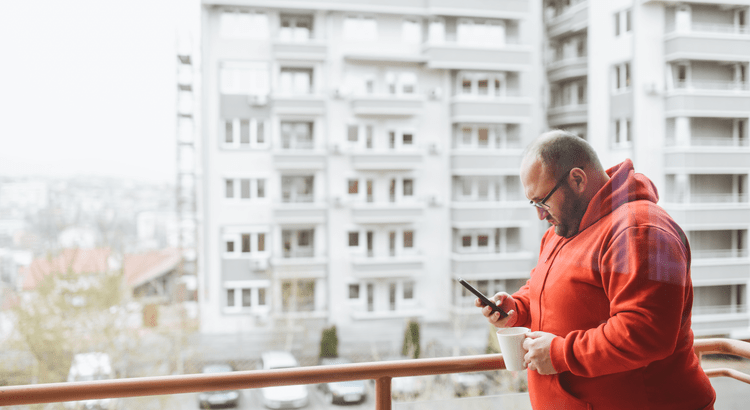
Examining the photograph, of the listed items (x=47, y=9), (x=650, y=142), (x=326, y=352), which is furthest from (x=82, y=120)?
(x=650, y=142)

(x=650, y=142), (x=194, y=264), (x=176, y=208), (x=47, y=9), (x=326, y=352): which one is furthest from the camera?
(x=326, y=352)

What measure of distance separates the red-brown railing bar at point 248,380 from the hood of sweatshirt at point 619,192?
0.41 meters

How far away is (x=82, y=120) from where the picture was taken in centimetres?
506

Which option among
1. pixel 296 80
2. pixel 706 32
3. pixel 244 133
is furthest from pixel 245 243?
pixel 706 32

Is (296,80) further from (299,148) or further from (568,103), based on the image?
(568,103)

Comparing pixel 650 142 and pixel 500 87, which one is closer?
pixel 650 142

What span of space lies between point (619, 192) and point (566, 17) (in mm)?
5299

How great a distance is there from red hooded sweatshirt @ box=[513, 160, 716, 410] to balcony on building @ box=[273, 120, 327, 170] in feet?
15.9

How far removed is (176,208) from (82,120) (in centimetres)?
130

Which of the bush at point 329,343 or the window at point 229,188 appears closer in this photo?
the window at point 229,188

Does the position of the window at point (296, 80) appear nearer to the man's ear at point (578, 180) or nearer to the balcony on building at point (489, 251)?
the balcony on building at point (489, 251)

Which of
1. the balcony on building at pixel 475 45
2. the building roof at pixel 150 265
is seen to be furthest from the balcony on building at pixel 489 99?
the building roof at pixel 150 265

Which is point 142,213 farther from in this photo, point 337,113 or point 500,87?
point 500,87

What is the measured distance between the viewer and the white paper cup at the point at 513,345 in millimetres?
779
